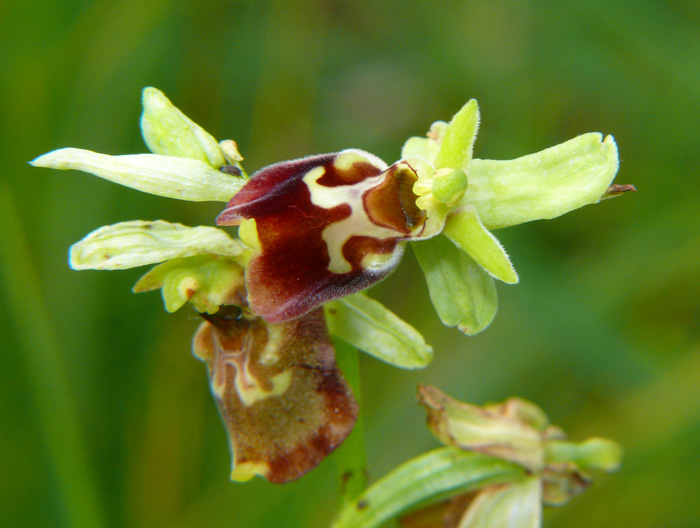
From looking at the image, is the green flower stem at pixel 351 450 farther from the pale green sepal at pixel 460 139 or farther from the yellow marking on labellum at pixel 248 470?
the pale green sepal at pixel 460 139

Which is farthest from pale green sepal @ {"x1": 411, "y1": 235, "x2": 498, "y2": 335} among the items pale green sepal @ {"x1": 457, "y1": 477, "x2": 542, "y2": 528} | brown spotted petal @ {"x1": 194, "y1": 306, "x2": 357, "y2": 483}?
pale green sepal @ {"x1": 457, "y1": 477, "x2": 542, "y2": 528}

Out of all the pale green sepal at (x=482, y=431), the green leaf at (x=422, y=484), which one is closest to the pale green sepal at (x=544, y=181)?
the pale green sepal at (x=482, y=431)

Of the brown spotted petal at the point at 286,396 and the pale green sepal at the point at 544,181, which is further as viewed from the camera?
the brown spotted petal at the point at 286,396

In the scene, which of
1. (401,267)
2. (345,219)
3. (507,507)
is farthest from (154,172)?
(401,267)

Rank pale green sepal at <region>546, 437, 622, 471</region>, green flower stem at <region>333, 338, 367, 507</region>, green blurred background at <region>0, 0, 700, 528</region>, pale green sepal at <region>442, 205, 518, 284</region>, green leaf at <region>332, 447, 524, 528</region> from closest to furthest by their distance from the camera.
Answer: pale green sepal at <region>442, 205, 518, 284</region> → green flower stem at <region>333, 338, 367, 507</region> → green leaf at <region>332, 447, 524, 528</region> → pale green sepal at <region>546, 437, 622, 471</region> → green blurred background at <region>0, 0, 700, 528</region>

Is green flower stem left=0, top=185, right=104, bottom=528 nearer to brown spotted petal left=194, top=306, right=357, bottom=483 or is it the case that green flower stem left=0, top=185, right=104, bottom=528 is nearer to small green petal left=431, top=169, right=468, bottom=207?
brown spotted petal left=194, top=306, right=357, bottom=483

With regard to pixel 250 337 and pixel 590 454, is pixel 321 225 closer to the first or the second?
pixel 250 337
